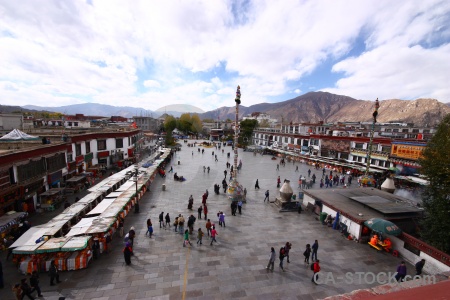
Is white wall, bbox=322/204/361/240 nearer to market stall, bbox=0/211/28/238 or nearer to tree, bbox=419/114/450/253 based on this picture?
tree, bbox=419/114/450/253

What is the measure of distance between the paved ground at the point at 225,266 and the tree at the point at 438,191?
214cm

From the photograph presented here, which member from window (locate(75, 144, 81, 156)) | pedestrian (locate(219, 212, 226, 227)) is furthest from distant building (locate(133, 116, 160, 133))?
pedestrian (locate(219, 212, 226, 227))

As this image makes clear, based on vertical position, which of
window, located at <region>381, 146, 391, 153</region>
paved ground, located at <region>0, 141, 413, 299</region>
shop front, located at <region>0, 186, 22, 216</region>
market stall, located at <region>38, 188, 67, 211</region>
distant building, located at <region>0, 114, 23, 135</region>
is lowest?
paved ground, located at <region>0, 141, 413, 299</region>

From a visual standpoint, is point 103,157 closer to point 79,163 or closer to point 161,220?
point 79,163

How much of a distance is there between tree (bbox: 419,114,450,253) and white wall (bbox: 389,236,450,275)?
97 centimetres

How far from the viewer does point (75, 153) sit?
25.9 metres

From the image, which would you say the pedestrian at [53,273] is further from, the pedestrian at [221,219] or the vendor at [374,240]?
the vendor at [374,240]

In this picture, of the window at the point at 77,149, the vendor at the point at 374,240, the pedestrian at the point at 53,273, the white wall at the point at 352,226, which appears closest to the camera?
the pedestrian at the point at 53,273

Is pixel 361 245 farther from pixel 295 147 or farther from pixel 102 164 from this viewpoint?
pixel 295 147

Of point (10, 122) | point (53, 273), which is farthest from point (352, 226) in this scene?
point (10, 122)

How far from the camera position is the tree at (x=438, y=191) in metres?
11.4

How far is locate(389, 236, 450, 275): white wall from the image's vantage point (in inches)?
426

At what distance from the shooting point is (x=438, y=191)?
12.0 meters

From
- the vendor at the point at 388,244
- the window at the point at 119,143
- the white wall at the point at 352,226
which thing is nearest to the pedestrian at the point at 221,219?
the white wall at the point at 352,226
